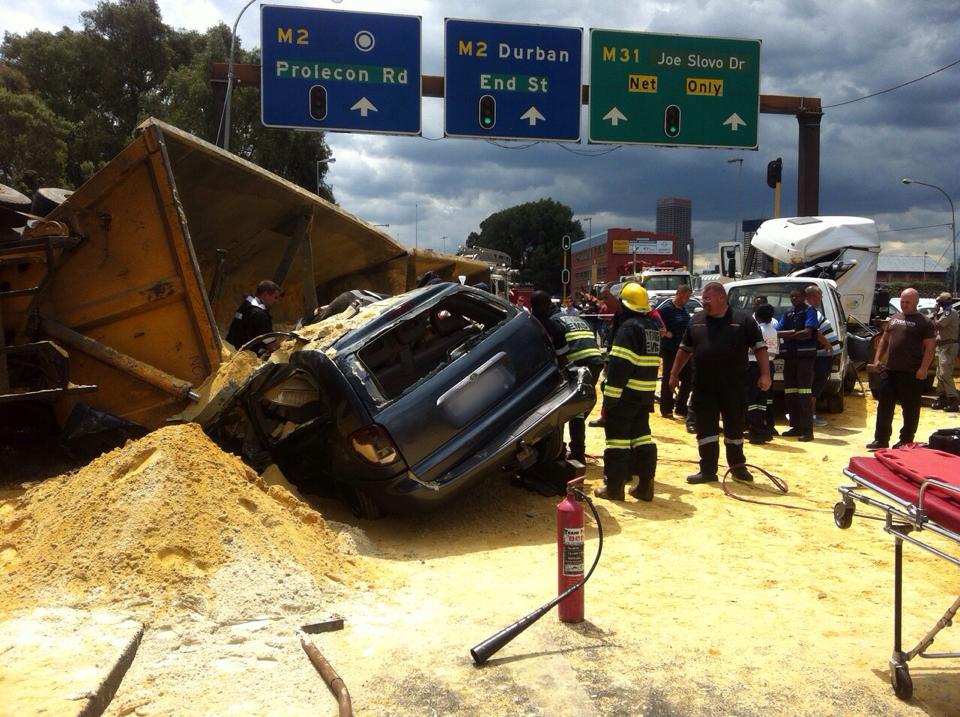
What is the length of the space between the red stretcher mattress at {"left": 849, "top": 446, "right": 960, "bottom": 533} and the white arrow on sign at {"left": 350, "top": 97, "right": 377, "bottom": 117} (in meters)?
12.5

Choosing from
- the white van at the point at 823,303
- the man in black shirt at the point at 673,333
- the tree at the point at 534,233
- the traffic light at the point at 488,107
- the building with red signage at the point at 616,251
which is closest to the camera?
the man in black shirt at the point at 673,333

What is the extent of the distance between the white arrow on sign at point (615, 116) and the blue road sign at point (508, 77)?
2.16 ft

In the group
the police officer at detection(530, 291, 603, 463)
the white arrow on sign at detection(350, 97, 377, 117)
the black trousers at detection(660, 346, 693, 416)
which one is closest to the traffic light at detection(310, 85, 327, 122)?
the white arrow on sign at detection(350, 97, 377, 117)

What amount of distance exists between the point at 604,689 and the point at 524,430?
236 centimetres

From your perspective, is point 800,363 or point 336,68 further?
point 336,68

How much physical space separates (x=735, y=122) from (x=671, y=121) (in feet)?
4.28

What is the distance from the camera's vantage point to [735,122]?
15.8m

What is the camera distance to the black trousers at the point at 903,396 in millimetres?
8039

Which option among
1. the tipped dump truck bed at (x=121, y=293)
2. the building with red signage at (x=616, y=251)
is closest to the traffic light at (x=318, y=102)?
the tipped dump truck bed at (x=121, y=293)

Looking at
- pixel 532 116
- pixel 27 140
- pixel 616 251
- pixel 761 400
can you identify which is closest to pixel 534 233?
pixel 616 251

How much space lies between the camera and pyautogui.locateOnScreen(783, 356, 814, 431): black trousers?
945cm

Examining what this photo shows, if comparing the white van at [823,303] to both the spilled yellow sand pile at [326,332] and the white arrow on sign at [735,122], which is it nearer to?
the white arrow on sign at [735,122]

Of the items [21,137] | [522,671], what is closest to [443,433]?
[522,671]

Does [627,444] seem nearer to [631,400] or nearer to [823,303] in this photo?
[631,400]
